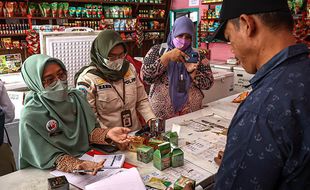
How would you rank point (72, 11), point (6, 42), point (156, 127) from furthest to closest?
1. point (72, 11)
2. point (6, 42)
3. point (156, 127)

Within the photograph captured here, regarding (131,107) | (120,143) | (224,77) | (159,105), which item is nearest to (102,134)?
(120,143)

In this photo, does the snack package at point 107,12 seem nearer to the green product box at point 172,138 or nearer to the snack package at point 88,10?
the snack package at point 88,10

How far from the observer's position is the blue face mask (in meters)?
1.48

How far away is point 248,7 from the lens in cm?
82

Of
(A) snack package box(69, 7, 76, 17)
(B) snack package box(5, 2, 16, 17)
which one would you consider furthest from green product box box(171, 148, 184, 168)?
(A) snack package box(69, 7, 76, 17)

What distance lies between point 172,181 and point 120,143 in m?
0.40

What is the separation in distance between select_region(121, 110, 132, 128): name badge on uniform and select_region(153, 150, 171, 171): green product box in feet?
1.86

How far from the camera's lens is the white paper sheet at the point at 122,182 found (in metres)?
1.25

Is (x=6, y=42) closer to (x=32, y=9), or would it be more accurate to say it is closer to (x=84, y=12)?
(x=32, y=9)

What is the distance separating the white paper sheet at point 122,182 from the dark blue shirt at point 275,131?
59 cm

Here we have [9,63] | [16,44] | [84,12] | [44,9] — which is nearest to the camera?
[9,63]

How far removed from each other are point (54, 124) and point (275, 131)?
1122mm

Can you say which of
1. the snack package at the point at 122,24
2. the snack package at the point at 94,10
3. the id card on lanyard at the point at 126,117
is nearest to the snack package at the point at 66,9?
the snack package at the point at 94,10

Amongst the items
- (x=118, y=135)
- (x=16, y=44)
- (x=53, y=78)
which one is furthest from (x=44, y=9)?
(x=118, y=135)
